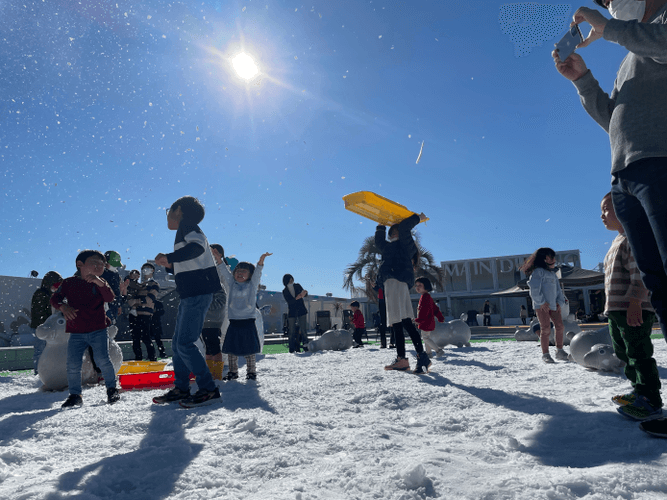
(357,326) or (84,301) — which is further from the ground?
(84,301)

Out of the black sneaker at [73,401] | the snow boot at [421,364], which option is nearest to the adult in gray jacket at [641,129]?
the snow boot at [421,364]

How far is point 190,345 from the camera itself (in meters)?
3.09

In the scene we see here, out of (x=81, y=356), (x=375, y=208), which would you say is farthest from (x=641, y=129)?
(x=81, y=356)

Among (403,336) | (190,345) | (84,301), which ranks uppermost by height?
(84,301)

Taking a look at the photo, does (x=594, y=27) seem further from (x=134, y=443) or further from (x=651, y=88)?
(x=134, y=443)

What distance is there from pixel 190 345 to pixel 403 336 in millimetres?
2384

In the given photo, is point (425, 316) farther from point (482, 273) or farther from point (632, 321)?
point (482, 273)

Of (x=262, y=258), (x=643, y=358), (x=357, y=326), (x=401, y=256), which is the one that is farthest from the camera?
(x=357, y=326)

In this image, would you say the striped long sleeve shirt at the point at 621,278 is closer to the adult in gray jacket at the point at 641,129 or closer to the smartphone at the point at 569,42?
the adult in gray jacket at the point at 641,129

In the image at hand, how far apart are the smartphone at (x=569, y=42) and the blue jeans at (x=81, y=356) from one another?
12.9 feet

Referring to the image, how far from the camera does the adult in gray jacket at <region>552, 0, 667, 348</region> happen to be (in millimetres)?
1556

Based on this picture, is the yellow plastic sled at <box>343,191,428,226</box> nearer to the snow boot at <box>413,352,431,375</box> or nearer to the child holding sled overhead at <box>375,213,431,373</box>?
the child holding sled overhead at <box>375,213,431,373</box>

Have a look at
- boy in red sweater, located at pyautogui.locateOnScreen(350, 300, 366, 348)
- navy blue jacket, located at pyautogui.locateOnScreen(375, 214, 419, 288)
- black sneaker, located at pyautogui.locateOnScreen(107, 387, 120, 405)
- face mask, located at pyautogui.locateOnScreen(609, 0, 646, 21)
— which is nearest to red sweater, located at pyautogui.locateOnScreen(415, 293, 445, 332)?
navy blue jacket, located at pyautogui.locateOnScreen(375, 214, 419, 288)

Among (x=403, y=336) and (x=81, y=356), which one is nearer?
(x=81, y=356)
